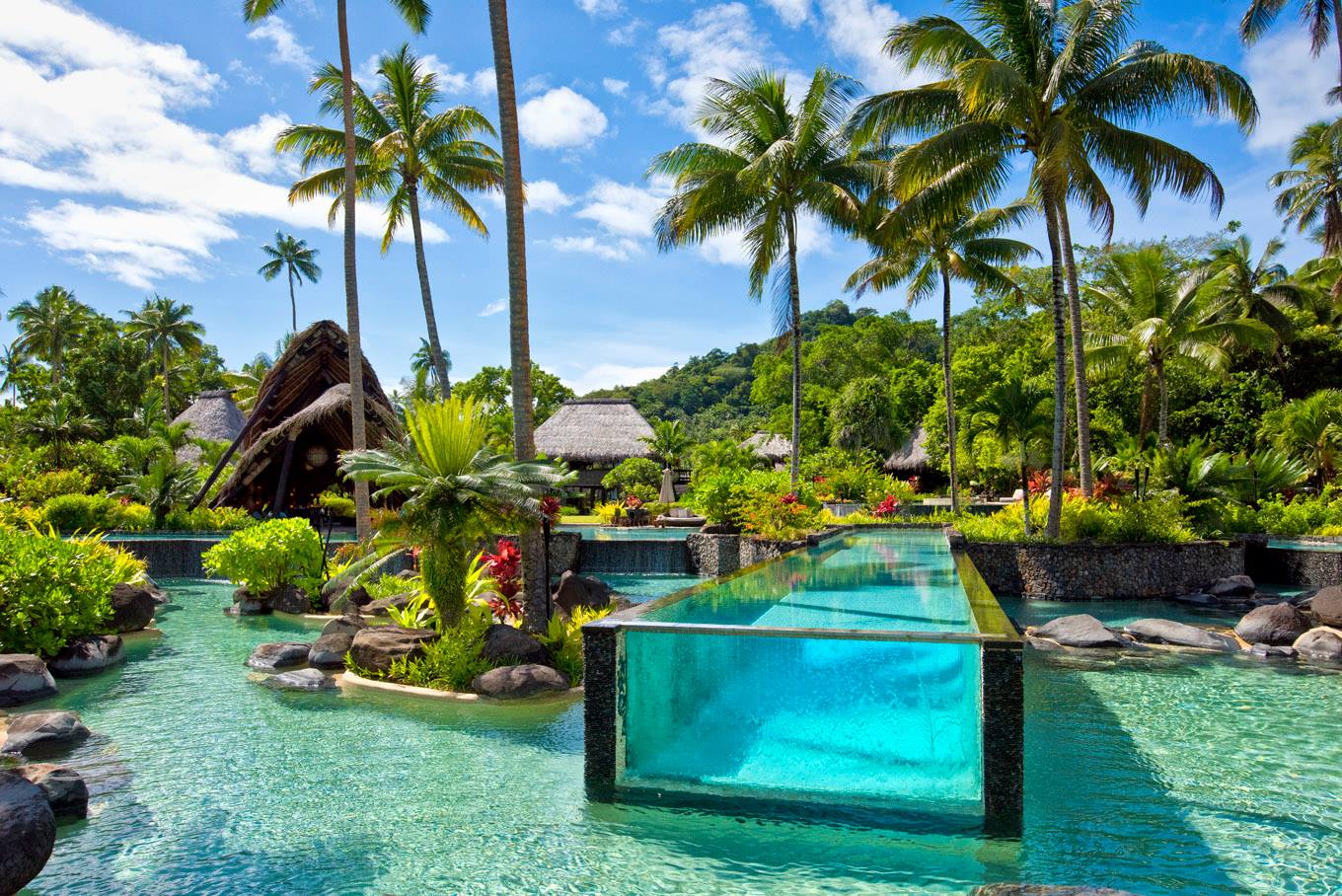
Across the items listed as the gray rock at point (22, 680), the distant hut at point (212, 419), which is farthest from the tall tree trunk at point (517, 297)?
the distant hut at point (212, 419)

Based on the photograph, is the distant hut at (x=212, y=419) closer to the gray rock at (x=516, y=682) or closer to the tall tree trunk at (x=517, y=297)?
the tall tree trunk at (x=517, y=297)

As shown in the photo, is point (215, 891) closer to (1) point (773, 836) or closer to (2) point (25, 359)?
(1) point (773, 836)

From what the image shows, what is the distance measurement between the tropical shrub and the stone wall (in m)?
10.5

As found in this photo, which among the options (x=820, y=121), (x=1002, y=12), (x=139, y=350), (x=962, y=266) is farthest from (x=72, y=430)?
(x=1002, y=12)

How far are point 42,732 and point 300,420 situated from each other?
1558 centimetres

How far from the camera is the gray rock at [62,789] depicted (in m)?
4.86

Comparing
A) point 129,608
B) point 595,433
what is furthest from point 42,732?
point 595,433

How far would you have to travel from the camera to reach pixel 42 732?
20.3 feet

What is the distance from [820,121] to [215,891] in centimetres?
1893

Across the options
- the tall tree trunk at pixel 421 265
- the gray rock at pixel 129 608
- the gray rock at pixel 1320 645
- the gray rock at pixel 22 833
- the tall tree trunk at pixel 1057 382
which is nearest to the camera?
the gray rock at pixel 22 833

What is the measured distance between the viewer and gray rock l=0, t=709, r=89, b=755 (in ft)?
19.9

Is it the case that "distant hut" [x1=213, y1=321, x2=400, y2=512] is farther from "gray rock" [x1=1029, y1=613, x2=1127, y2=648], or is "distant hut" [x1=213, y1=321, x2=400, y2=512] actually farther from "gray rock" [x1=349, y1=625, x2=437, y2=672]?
"gray rock" [x1=1029, y1=613, x2=1127, y2=648]

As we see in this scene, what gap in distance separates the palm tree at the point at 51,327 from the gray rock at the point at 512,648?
4516 cm

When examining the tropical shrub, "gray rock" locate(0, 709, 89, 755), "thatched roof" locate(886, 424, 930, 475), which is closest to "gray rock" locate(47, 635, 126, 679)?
"gray rock" locate(0, 709, 89, 755)
